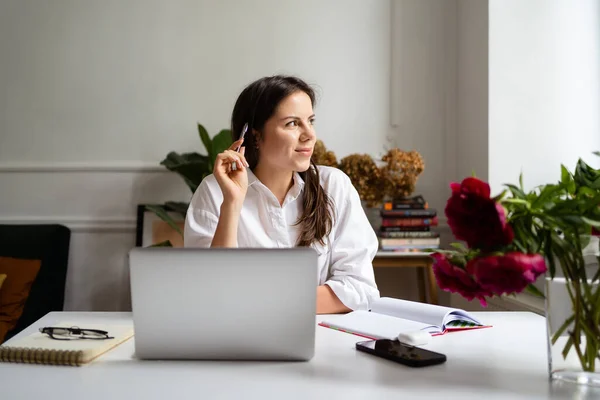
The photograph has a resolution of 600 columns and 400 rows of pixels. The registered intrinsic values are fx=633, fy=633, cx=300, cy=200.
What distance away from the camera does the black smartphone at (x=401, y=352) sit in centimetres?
Answer: 108

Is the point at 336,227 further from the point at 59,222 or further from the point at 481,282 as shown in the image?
the point at 59,222

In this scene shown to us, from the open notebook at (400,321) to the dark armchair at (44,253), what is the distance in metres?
2.10

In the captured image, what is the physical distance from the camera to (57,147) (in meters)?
3.41

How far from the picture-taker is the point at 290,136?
204 cm

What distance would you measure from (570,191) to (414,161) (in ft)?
6.82

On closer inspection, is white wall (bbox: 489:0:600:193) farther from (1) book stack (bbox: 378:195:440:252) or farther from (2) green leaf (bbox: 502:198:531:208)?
(2) green leaf (bbox: 502:198:531:208)

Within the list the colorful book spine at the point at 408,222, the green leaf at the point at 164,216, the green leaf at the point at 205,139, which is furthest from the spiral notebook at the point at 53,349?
the colorful book spine at the point at 408,222

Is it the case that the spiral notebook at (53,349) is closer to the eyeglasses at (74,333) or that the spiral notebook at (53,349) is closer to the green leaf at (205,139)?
the eyeglasses at (74,333)

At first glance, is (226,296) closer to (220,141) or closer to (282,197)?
(282,197)

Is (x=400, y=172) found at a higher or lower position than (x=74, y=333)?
higher

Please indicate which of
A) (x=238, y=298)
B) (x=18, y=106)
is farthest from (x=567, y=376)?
(x=18, y=106)

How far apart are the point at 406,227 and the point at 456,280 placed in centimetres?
210

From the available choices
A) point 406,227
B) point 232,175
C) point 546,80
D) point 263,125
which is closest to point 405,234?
point 406,227

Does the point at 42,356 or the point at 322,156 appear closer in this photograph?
the point at 42,356
